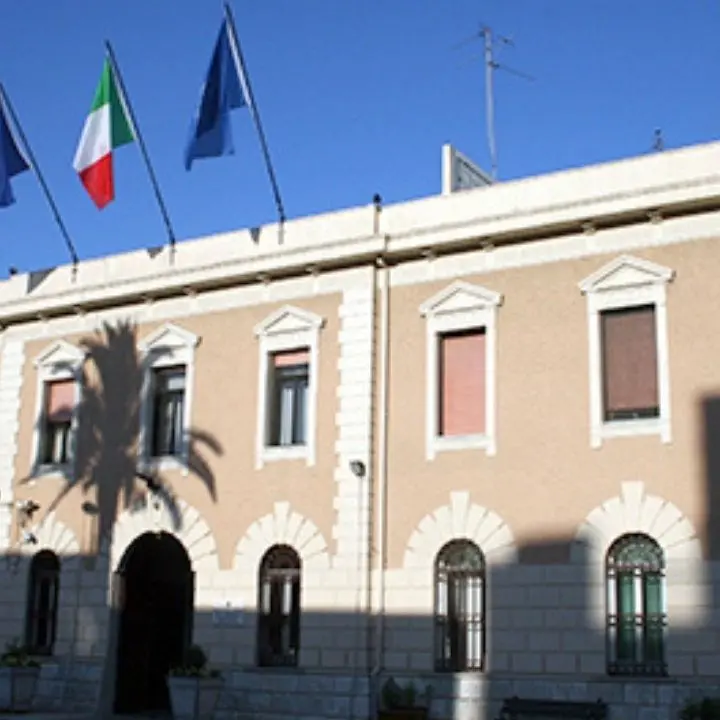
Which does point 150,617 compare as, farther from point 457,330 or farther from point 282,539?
point 457,330

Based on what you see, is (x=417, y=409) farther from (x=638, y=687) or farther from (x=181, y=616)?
(x=181, y=616)

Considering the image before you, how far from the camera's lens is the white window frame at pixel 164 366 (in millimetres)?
23047

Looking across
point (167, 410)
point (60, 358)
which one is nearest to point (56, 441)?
point (60, 358)

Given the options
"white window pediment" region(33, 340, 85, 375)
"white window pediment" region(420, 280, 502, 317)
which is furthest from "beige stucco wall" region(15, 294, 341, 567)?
"white window pediment" region(420, 280, 502, 317)

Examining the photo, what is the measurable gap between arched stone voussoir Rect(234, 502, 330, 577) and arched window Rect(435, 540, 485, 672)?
79.2 inches

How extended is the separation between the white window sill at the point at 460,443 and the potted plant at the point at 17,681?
853cm

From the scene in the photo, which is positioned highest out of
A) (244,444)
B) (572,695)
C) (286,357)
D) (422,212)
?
(422,212)

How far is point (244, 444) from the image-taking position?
22234mm

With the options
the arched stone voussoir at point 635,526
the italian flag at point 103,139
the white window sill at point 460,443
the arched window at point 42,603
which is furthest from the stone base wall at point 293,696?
the italian flag at point 103,139

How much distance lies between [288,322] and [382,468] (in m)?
3.19

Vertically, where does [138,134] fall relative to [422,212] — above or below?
above

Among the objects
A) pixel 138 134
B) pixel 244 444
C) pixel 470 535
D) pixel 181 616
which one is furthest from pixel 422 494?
pixel 138 134

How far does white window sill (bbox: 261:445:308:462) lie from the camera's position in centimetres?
2162

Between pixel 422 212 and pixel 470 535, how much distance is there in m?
5.46
